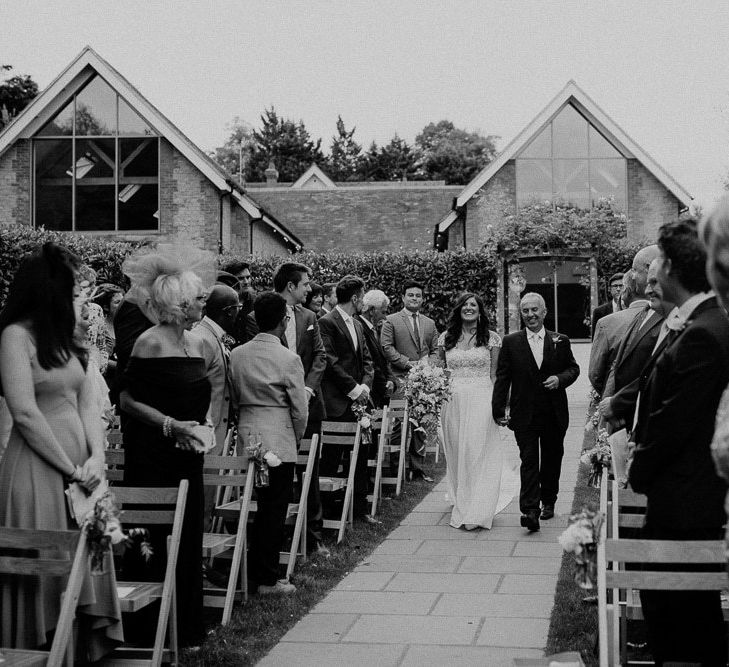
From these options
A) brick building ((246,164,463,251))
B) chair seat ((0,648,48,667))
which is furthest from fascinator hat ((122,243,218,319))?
brick building ((246,164,463,251))

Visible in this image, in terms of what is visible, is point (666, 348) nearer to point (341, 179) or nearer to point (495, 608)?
point (495, 608)

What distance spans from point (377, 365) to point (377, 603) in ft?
13.0

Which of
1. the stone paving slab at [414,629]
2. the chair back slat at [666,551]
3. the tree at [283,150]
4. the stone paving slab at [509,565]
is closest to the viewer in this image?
the chair back slat at [666,551]

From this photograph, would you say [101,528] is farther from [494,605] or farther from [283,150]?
[283,150]

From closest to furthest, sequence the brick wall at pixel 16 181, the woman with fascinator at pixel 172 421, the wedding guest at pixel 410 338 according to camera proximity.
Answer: the woman with fascinator at pixel 172 421 < the wedding guest at pixel 410 338 < the brick wall at pixel 16 181

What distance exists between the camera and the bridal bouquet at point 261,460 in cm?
612

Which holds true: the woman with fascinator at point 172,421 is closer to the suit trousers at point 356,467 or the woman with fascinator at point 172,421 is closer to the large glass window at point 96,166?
the suit trousers at point 356,467

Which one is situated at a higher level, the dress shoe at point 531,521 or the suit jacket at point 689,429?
the suit jacket at point 689,429

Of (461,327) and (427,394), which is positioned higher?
(461,327)

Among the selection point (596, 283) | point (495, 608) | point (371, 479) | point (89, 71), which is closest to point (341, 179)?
point (89, 71)

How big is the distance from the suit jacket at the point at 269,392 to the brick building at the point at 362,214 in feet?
83.1

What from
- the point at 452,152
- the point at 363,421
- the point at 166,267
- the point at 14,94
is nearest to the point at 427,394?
the point at 363,421

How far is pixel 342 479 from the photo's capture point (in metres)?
8.87

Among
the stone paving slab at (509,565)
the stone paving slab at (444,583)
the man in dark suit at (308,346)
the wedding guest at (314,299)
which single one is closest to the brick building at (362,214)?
the wedding guest at (314,299)
